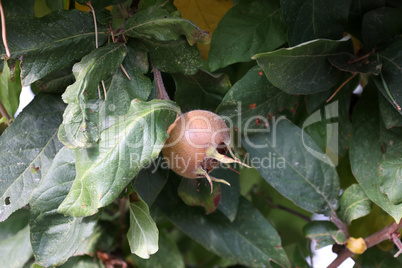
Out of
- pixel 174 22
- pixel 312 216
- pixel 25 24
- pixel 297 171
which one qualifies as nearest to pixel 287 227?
pixel 312 216

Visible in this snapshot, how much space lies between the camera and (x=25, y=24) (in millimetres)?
829

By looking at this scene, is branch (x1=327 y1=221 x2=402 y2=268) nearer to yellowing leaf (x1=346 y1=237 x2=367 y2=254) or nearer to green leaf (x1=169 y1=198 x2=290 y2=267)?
yellowing leaf (x1=346 y1=237 x2=367 y2=254)

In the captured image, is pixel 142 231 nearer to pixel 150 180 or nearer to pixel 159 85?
pixel 150 180

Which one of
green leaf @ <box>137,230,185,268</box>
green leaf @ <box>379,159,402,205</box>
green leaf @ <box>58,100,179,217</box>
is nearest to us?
green leaf @ <box>58,100,179,217</box>

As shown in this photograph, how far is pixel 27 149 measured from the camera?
0.92 meters

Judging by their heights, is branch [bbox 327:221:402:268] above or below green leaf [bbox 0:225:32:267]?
A: below

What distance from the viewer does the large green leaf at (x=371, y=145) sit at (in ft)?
3.22

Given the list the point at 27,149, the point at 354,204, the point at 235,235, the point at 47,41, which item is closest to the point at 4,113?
the point at 27,149

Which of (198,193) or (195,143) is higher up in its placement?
(195,143)

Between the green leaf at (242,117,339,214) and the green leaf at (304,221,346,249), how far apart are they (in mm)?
36

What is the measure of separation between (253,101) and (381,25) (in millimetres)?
337

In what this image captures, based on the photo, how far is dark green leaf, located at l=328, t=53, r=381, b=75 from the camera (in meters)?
0.93

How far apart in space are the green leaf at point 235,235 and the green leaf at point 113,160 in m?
0.41

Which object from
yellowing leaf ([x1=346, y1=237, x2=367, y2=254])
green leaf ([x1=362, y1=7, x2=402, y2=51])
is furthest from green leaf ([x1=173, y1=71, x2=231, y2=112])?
yellowing leaf ([x1=346, y1=237, x2=367, y2=254])
